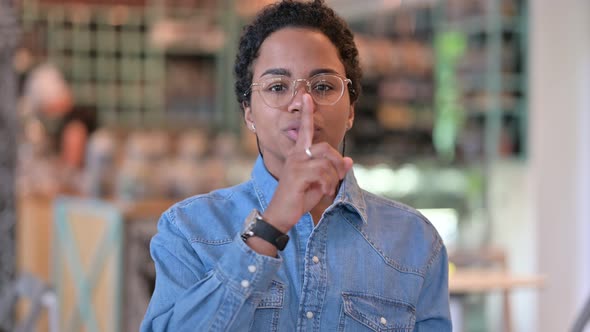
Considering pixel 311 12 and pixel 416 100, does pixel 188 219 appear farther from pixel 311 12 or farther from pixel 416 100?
pixel 416 100

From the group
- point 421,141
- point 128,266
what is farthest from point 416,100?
point 128,266

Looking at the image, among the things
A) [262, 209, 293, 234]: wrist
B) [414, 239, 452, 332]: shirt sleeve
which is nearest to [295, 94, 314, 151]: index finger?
[262, 209, 293, 234]: wrist

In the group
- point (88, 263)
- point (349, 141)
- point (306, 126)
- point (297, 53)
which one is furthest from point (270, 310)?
point (349, 141)

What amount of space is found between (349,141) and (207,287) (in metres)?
6.71

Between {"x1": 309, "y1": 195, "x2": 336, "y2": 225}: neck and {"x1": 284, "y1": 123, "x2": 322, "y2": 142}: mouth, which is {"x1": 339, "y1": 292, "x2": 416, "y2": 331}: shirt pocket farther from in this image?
{"x1": 284, "y1": 123, "x2": 322, "y2": 142}: mouth

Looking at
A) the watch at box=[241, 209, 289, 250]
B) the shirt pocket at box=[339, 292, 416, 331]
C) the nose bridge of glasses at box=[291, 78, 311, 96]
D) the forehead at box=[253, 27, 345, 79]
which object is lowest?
the shirt pocket at box=[339, 292, 416, 331]

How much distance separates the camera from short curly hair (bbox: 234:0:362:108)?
1.42 metres

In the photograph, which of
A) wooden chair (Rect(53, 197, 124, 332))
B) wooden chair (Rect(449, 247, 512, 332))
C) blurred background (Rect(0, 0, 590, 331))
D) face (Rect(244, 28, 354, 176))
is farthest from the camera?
wooden chair (Rect(449, 247, 512, 332))

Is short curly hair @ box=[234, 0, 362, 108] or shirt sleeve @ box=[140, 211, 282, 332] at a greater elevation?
short curly hair @ box=[234, 0, 362, 108]

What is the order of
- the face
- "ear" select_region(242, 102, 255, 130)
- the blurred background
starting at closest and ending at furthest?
the face < "ear" select_region(242, 102, 255, 130) < the blurred background

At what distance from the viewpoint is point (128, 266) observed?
12.7 ft

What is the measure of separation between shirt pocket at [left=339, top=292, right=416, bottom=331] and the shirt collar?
0.13 meters

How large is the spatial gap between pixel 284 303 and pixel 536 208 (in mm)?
4716

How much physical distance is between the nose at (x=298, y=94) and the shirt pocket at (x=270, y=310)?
0.27 metres
